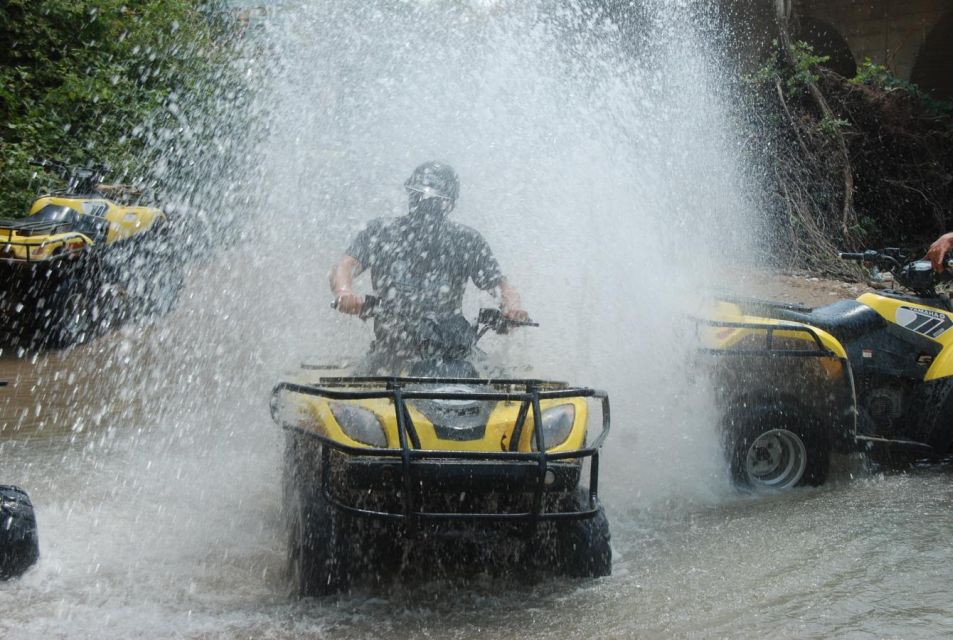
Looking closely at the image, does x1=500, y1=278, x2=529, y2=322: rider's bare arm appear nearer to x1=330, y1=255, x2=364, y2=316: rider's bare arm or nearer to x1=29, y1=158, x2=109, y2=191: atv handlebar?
x1=330, y1=255, x2=364, y2=316: rider's bare arm

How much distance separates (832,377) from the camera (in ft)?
18.7

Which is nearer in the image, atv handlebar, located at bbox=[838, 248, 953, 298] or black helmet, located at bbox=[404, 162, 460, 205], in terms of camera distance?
black helmet, located at bbox=[404, 162, 460, 205]

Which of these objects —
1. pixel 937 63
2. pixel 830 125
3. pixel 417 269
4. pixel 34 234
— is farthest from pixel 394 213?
pixel 937 63

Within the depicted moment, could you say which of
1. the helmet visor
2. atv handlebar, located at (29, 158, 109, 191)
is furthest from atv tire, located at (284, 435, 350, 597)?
atv handlebar, located at (29, 158, 109, 191)

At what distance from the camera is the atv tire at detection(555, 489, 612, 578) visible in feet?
13.4

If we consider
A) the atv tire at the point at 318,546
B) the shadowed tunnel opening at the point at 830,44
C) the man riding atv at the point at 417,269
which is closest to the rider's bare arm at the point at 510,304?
the man riding atv at the point at 417,269

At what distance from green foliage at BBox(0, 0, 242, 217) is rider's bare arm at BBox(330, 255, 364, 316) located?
739 centimetres

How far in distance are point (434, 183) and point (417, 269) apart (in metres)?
0.54

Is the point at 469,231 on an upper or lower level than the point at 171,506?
upper

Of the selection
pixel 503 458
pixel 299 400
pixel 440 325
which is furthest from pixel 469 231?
pixel 503 458

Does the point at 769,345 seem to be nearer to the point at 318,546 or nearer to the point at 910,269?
the point at 910,269

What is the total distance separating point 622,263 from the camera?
7.20 m

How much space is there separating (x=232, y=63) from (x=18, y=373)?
738cm

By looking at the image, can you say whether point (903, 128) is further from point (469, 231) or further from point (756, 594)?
point (756, 594)
